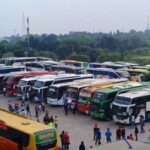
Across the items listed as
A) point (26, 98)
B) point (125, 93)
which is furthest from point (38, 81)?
point (125, 93)

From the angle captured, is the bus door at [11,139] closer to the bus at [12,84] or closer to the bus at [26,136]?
the bus at [26,136]

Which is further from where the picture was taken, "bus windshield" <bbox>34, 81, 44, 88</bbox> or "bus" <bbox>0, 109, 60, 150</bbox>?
"bus windshield" <bbox>34, 81, 44, 88</bbox>

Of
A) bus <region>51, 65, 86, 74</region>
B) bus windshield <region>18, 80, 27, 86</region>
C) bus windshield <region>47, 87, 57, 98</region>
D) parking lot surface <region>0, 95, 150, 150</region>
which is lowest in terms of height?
parking lot surface <region>0, 95, 150, 150</region>

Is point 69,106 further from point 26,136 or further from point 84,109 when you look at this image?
point 26,136

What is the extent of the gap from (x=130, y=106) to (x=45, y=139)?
8.28m

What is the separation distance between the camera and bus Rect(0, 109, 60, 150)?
53.8 ft

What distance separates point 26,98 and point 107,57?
31548 mm

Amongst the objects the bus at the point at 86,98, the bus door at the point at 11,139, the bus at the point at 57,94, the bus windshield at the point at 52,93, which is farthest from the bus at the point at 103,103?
the bus door at the point at 11,139

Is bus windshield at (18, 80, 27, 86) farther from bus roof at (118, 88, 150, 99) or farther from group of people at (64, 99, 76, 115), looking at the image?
bus roof at (118, 88, 150, 99)

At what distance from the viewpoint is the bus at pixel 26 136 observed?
646 inches

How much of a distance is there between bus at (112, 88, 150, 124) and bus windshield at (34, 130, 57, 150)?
25.2 feet

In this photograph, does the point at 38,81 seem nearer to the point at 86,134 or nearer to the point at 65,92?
the point at 65,92

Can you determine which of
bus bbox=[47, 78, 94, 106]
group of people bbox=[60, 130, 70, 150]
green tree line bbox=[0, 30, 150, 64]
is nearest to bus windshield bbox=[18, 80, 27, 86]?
bus bbox=[47, 78, 94, 106]

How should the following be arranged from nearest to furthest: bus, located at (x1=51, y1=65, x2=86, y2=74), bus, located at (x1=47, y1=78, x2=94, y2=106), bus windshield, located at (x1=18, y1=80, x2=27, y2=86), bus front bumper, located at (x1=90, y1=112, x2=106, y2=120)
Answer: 1. bus front bumper, located at (x1=90, y1=112, x2=106, y2=120)
2. bus, located at (x1=47, y1=78, x2=94, y2=106)
3. bus windshield, located at (x1=18, y1=80, x2=27, y2=86)
4. bus, located at (x1=51, y1=65, x2=86, y2=74)
